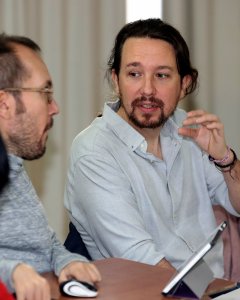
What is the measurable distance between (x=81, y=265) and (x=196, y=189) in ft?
3.09

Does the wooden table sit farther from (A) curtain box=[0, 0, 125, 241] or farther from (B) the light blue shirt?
(A) curtain box=[0, 0, 125, 241]

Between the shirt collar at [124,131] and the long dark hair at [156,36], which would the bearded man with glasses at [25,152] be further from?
the long dark hair at [156,36]

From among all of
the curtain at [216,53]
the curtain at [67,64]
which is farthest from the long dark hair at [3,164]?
the curtain at [216,53]

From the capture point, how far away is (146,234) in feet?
6.77

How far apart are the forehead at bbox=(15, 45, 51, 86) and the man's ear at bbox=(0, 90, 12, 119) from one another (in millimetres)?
77

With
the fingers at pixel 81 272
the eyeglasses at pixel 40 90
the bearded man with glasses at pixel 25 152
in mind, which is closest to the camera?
the fingers at pixel 81 272

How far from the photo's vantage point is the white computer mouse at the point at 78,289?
1.42m

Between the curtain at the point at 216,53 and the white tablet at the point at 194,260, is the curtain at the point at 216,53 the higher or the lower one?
the higher one

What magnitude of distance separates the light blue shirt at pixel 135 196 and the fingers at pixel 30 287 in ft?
2.17

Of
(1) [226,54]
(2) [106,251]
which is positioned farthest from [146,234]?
(1) [226,54]

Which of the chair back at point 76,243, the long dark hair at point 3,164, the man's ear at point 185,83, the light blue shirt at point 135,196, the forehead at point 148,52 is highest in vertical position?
the forehead at point 148,52

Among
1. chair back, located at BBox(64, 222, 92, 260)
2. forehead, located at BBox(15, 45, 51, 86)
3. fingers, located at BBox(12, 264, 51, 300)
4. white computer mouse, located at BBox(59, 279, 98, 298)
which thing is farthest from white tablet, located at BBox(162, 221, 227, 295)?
chair back, located at BBox(64, 222, 92, 260)

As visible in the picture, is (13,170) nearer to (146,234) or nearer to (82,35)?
(146,234)

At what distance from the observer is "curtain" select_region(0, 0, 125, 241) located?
2.87m
